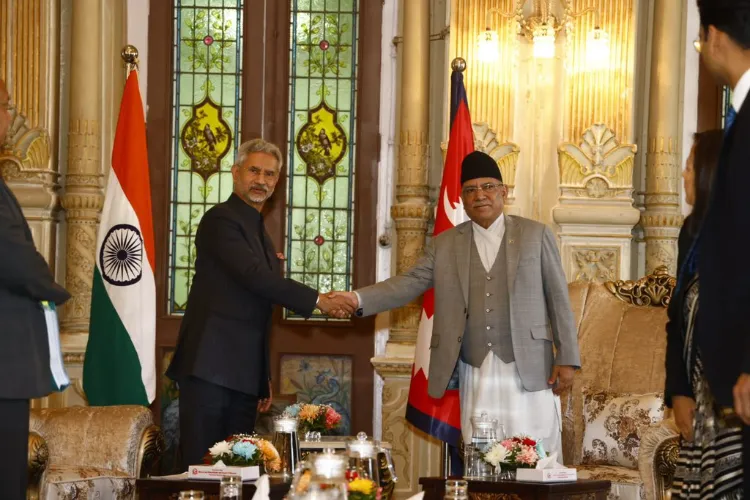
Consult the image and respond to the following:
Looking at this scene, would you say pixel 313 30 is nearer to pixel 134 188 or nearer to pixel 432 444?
pixel 134 188

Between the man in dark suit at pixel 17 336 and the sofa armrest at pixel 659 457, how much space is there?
279cm

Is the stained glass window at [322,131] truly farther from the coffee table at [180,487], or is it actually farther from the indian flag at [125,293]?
the coffee table at [180,487]

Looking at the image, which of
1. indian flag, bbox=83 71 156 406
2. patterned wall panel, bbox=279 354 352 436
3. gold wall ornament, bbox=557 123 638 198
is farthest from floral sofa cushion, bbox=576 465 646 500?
indian flag, bbox=83 71 156 406

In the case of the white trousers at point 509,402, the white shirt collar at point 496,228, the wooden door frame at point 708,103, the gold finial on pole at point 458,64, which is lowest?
the white trousers at point 509,402

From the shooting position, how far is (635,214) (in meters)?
6.80

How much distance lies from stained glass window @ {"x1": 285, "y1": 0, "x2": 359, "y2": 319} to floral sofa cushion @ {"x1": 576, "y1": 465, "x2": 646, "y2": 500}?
2412mm

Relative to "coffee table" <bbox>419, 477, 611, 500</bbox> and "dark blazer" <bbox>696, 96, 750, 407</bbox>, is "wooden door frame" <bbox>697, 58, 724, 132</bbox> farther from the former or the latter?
"dark blazer" <bbox>696, 96, 750, 407</bbox>

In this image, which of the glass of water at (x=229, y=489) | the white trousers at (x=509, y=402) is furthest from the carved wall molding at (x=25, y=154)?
the glass of water at (x=229, y=489)

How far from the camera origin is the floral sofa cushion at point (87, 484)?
534 cm

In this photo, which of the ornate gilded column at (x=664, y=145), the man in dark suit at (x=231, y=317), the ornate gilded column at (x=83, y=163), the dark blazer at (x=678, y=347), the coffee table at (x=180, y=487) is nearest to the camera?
the dark blazer at (x=678, y=347)

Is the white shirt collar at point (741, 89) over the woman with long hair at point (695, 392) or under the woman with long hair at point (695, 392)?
over

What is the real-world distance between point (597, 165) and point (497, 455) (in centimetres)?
292

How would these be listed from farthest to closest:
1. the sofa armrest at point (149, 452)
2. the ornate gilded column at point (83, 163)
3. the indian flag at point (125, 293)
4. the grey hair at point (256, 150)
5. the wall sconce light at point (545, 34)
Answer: the ornate gilded column at point (83, 163) < the wall sconce light at point (545, 34) < the indian flag at point (125, 293) < the sofa armrest at point (149, 452) < the grey hair at point (256, 150)

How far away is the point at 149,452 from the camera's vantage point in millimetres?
5703
